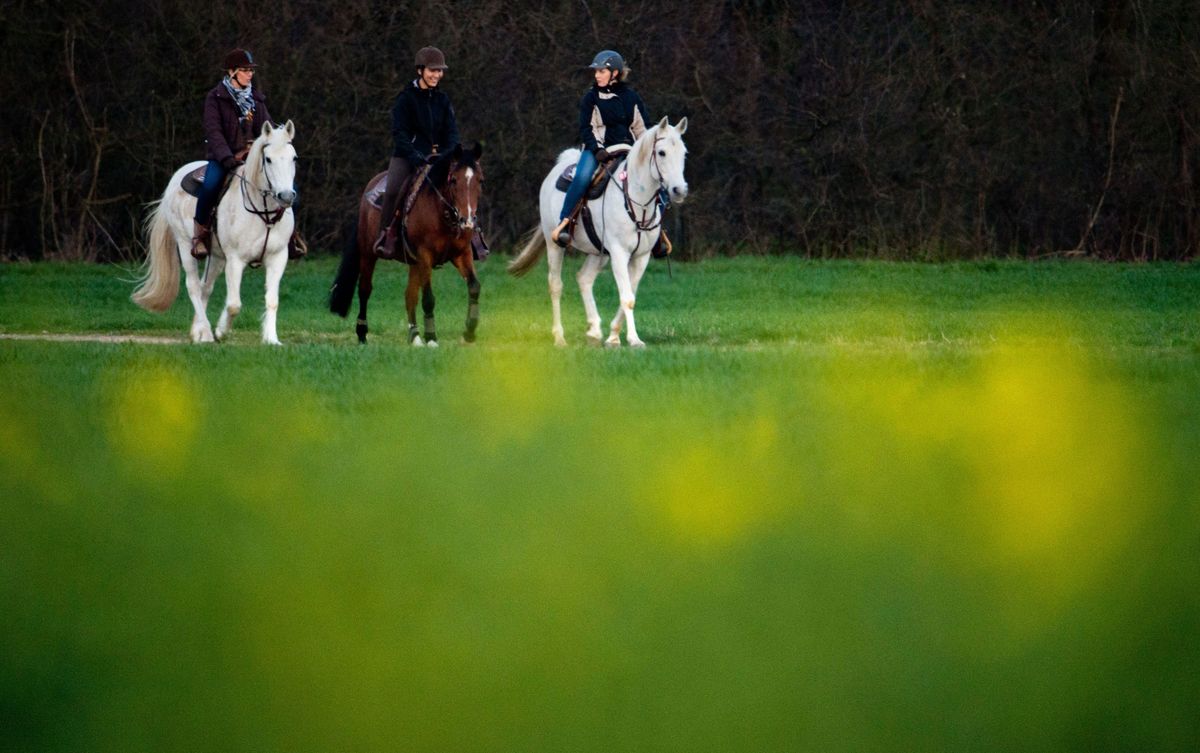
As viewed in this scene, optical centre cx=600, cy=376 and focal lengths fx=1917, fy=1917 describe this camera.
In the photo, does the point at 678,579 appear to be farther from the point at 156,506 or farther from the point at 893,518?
the point at 156,506

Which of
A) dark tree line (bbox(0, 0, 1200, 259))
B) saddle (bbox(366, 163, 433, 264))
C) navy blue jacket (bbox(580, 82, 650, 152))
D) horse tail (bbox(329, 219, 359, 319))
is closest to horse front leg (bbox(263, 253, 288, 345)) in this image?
horse tail (bbox(329, 219, 359, 319))

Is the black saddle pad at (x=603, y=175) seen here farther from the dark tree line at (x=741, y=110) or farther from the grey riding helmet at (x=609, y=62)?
the dark tree line at (x=741, y=110)

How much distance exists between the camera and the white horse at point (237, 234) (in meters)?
16.0

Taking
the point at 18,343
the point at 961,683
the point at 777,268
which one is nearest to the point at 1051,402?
the point at 961,683

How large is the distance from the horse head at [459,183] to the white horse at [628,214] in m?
1.30

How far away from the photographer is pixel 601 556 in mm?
6730

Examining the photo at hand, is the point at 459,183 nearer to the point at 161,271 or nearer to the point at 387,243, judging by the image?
the point at 387,243

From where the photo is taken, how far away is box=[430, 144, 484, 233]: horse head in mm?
15836

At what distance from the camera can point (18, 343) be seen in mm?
16406

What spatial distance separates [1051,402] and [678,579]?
5.64 metres

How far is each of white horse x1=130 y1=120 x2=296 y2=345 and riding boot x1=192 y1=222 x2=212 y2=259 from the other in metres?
0.07

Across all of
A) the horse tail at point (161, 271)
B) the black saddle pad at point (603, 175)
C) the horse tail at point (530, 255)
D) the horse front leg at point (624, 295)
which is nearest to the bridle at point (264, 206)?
the horse tail at point (161, 271)

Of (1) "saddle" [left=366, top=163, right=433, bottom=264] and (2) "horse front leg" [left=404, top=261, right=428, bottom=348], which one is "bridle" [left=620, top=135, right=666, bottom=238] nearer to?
(1) "saddle" [left=366, top=163, right=433, bottom=264]

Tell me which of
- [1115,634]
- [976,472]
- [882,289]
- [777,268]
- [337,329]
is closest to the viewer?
[1115,634]
